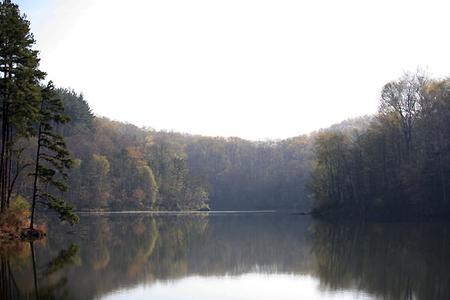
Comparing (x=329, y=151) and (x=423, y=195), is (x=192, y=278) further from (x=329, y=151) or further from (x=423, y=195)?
(x=329, y=151)

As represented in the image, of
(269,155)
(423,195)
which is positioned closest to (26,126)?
(423,195)

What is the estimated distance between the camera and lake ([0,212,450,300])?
18.3 meters

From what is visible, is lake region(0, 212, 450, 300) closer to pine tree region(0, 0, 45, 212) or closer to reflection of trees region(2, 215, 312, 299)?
reflection of trees region(2, 215, 312, 299)

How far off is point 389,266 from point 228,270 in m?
6.80

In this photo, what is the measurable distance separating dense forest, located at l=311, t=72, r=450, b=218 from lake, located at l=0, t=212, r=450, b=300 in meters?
31.6

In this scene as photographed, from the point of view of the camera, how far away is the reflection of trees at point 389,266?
1870 cm

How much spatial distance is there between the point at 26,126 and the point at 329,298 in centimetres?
2613

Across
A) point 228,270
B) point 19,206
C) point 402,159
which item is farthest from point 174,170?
point 228,270

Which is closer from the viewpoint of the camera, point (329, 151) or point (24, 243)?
point (24, 243)

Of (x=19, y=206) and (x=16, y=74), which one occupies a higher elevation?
(x=16, y=74)

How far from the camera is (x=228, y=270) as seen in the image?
80.7 feet

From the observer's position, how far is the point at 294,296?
1808 cm

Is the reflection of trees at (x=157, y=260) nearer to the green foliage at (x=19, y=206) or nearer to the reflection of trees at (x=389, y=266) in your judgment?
the reflection of trees at (x=389, y=266)

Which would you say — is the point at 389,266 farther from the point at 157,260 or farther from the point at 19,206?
the point at 19,206
